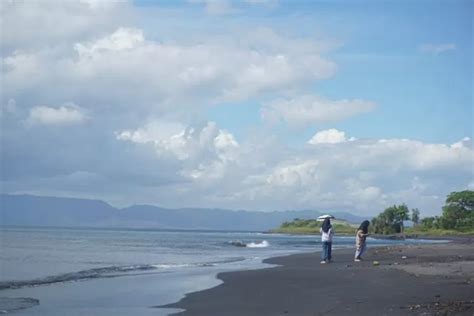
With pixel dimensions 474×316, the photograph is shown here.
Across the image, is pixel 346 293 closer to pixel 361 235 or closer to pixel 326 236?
pixel 361 235

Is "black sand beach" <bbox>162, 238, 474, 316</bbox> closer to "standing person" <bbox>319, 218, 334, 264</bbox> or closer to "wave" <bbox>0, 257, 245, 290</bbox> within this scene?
"standing person" <bbox>319, 218, 334, 264</bbox>

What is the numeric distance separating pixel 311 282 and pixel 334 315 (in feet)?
28.7

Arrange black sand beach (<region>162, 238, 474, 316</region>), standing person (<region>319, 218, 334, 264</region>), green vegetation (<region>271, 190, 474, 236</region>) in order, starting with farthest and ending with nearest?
green vegetation (<region>271, 190, 474, 236</region>) → standing person (<region>319, 218, 334, 264</region>) → black sand beach (<region>162, 238, 474, 316</region>)

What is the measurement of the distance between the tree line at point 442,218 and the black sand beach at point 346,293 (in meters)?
106

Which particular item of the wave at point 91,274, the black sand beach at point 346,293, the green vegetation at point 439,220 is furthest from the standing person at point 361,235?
the green vegetation at point 439,220

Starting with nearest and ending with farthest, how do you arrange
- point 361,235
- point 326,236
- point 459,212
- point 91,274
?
point 91,274, point 361,235, point 326,236, point 459,212

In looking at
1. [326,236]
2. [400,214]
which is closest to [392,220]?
[400,214]

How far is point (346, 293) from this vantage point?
65.0 ft

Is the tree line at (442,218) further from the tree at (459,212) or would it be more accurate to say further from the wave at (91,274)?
the wave at (91,274)

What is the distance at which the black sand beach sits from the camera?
16.2m

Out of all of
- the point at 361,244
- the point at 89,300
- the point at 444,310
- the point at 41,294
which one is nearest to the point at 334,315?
the point at 444,310

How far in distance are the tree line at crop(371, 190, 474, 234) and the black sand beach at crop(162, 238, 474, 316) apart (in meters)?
106

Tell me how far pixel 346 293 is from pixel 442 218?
12071cm

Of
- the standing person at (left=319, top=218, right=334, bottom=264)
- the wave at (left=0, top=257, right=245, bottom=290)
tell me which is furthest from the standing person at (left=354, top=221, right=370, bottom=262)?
the wave at (left=0, top=257, right=245, bottom=290)
